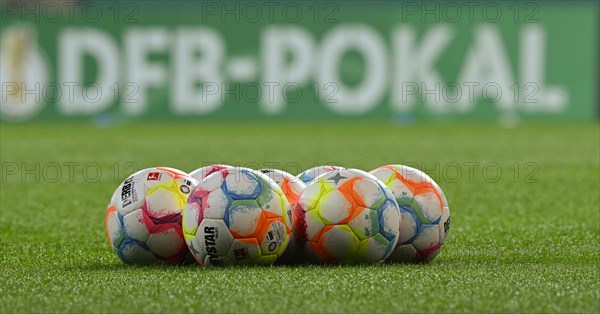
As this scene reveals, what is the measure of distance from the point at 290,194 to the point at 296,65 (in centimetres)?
1381

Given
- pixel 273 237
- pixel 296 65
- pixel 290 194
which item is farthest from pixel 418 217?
pixel 296 65

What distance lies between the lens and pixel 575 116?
1906 cm

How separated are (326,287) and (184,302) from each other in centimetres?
52

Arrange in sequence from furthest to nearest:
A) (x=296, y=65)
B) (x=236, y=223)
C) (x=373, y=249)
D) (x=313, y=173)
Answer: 1. (x=296, y=65)
2. (x=313, y=173)
3. (x=373, y=249)
4. (x=236, y=223)

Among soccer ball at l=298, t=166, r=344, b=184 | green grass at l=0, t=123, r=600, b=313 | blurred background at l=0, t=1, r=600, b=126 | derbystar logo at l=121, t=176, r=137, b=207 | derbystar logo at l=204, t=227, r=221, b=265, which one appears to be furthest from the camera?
blurred background at l=0, t=1, r=600, b=126

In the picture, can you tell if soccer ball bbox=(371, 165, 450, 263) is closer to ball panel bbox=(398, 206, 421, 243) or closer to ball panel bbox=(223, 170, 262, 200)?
ball panel bbox=(398, 206, 421, 243)

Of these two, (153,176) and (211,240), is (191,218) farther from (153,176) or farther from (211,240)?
(153,176)

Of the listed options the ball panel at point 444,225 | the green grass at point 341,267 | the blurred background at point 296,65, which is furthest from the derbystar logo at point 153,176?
the blurred background at point 296,65

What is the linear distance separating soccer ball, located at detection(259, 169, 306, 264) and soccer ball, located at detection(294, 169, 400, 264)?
0.14 ft

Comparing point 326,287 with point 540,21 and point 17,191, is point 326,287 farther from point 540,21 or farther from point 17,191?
point 540,21

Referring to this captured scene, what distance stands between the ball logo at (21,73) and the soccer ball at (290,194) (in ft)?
46.1

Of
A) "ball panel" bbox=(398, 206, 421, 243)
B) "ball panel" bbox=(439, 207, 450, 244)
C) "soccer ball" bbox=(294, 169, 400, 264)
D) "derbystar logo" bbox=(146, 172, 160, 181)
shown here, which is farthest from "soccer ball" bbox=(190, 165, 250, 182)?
"ball panel" bbox=(439, 207, 450, 244)

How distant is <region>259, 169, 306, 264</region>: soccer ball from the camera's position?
4.32m

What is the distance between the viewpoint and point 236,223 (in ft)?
13.5
